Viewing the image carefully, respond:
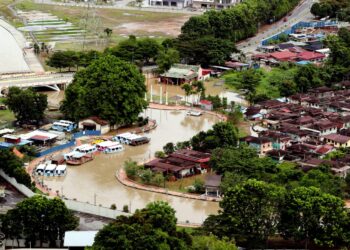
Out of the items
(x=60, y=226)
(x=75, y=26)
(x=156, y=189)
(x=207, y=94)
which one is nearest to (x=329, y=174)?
(x=156, y=189)

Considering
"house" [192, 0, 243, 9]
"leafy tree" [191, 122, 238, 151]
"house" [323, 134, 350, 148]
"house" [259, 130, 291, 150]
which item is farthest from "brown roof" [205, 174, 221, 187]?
"house" [192, 0, 243, 9]

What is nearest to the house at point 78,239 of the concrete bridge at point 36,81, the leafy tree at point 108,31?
the concrete bridge at point 36,81

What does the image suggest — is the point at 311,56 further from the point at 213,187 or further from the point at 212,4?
the point at 213,187

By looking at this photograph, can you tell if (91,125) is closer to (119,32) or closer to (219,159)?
(219,159)

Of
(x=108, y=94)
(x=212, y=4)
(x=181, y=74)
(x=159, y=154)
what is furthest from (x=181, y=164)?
(x=212, y=4)

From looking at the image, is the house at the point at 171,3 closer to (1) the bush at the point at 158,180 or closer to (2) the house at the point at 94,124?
(2) the house at the point at 94,124
